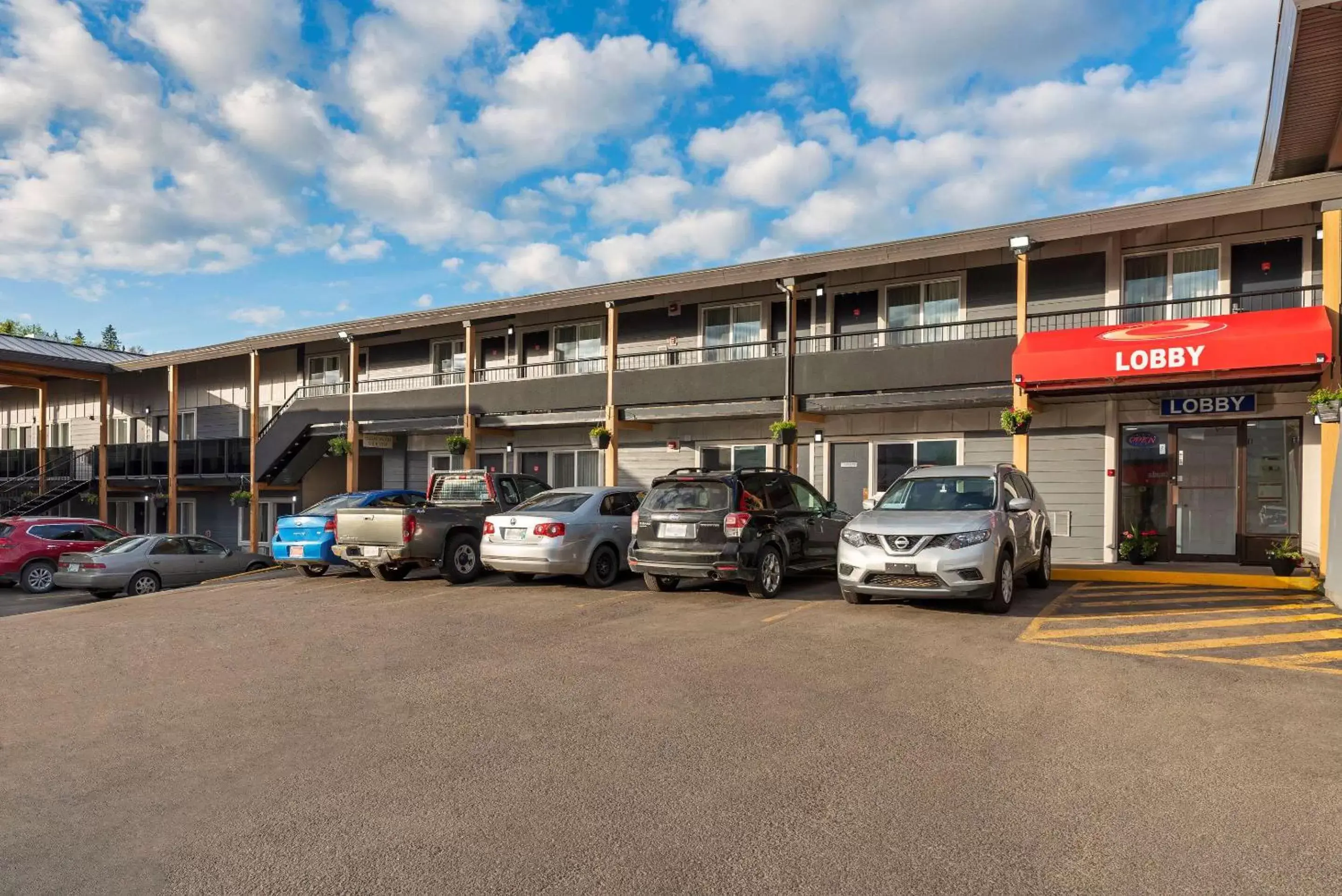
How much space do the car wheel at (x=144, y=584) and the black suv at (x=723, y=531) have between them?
11.0 metres

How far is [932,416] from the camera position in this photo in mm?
18000

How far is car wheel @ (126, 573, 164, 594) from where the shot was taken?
1700cm

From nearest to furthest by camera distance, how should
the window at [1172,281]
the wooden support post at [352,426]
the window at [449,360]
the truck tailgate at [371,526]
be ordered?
the truck tailgate at [371,526], the window at [1172,281], the wooden support post at [352,426], the window at [449,360]

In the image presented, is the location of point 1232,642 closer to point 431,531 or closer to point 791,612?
point 791,612

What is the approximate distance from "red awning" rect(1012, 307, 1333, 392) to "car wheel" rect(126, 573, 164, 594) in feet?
54.9

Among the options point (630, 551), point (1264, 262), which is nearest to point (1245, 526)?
point (1264, 262)

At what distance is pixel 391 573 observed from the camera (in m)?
14.9

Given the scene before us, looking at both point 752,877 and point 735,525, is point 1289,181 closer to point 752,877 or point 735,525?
point 735,525

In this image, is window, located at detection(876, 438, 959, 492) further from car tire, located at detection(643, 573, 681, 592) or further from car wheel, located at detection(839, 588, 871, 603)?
car wheel, located at detection(839, 588, 871, 603)

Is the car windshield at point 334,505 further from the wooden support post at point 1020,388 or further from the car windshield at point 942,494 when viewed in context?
the wooden support post at point 1020,388

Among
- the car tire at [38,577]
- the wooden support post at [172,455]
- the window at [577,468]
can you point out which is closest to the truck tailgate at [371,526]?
the car tire at [38,577]

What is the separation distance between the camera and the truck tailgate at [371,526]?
43.8ft

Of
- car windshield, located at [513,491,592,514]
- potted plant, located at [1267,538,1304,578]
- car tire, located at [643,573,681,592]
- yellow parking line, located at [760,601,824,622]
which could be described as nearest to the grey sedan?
car windshield, located at [513,491,592,514]

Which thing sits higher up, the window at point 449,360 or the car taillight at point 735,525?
the window at point 449,360
